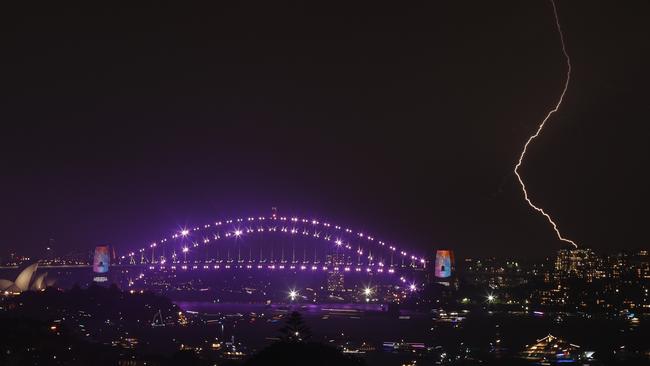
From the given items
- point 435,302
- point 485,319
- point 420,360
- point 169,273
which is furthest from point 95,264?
point 420,360

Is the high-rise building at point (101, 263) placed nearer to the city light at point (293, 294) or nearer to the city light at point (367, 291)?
the city light at point (293, 294)

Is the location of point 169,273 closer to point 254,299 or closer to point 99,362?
point 254,299

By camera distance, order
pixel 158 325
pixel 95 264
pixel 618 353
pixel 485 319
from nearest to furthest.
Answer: pixel 618 353 → pixel 158 325 → pixel 485 319 → pixel 95 264

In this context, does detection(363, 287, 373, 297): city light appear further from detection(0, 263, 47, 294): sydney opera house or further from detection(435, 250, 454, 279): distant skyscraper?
detection(0, 263, 47, 294): sydney opera house

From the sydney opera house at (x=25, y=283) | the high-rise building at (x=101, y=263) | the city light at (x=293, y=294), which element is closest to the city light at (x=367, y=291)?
the city light at (x=293, y=294)

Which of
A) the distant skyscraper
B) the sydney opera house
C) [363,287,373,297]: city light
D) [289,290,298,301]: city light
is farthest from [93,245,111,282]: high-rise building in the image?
the distant skyscraper

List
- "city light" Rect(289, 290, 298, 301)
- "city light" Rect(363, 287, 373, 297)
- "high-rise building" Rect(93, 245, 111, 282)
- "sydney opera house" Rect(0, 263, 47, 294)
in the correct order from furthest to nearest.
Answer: "city light" Rect(363, 287, 373, 297), "city light" Rect(289, 290, 298, 301), "high-rise building" Rect(93, 245, 111, 282), "sydney opera house" Rect(0, 263, 47, 294)

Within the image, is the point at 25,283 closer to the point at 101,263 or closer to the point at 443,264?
the point at 101,263
